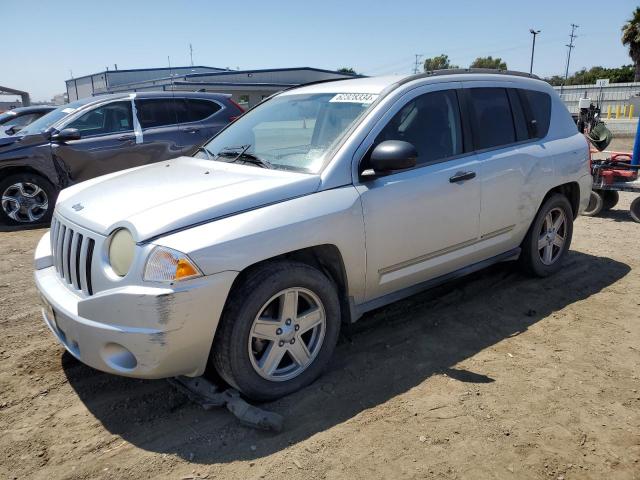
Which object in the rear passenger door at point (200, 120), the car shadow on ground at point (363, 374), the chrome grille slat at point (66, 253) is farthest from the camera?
the rear passenger door at point (200, 120)

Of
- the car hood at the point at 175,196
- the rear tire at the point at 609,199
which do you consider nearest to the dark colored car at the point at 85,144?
the car hood at the point at 175,196

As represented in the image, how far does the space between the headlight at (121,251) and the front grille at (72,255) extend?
16 cm

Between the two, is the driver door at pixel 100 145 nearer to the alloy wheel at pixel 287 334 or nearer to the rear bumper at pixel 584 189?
the alloy wheel at pixel 287 334

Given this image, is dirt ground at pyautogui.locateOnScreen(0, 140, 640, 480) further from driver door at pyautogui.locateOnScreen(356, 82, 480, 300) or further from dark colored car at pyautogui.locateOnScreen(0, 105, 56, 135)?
dark colored car at pyautogui.locateOnScreen(0, 105, 56, 135)

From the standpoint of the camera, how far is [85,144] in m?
7.67

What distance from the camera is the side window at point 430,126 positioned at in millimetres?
3582

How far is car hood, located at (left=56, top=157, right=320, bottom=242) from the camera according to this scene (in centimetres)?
273

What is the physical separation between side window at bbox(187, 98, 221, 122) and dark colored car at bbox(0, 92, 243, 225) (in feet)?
0.25

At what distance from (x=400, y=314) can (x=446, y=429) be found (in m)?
1.51

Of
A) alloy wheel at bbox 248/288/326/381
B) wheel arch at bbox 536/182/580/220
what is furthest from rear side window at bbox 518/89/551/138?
alloy wheel at bbox 248/288/326/381

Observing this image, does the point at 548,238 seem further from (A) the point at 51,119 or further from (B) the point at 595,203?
(A) the point at 51,119

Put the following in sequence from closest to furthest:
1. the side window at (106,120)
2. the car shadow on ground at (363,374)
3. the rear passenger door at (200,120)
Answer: the car shadow on ground at (363,374) → the side window at (106,120) → the rear passenger door at (200,120)

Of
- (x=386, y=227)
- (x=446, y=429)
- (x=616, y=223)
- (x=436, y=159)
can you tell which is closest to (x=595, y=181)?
(x=616, y=223)

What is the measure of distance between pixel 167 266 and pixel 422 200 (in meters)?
1.82
